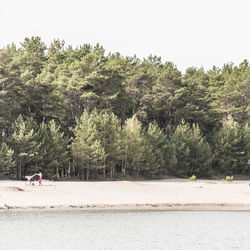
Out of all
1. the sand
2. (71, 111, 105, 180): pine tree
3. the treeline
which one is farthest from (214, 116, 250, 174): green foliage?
the sand

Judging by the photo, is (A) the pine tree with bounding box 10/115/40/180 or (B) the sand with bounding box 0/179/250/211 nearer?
(B) the sand with bounding box 0/179/250/211

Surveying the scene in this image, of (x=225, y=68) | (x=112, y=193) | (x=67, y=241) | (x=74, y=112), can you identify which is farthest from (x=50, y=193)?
(x=225, y=68)

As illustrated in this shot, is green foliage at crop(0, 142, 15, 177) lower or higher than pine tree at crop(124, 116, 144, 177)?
lower

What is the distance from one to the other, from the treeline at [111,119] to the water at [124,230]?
933 inches

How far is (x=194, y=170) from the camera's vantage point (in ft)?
241

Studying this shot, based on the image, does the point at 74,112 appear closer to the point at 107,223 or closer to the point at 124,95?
the point at 124,95

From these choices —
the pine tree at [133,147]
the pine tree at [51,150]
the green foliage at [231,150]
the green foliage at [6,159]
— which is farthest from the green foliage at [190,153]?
the green foliage at [6,159]

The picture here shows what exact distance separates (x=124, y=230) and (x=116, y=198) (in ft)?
37.0

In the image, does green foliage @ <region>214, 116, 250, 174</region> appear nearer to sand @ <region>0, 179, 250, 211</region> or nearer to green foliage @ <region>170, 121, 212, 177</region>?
green foliage @ <region>170, 121, 212, 177</region>

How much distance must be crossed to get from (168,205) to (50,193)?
8.95 metres

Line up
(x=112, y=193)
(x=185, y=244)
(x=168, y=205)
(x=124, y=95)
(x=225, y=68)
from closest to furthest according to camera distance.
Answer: (x=185, y=244) < (x=168, y=205) < (x=112, y=193) < (x=124, y=95) < (x=225, y=68)

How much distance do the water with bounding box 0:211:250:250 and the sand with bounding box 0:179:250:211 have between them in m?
2.61

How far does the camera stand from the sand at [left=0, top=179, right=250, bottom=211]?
34.0 metres

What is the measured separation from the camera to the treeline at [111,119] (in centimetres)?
5666
